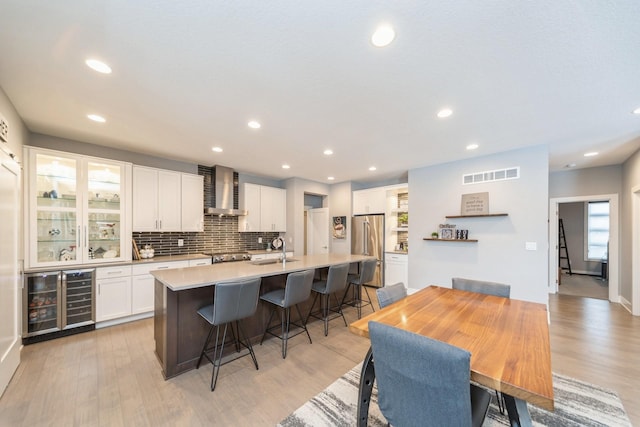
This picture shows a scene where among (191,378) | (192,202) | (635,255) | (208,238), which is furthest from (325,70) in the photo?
(635,255)

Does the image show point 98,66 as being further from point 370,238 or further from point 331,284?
point 370,238

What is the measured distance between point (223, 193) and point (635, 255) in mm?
7158

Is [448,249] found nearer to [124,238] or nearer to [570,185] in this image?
[570,185]

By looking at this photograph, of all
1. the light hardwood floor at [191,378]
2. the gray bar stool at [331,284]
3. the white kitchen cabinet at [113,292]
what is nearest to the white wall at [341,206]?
the gray bar stool at [331,284]

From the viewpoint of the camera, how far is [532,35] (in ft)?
5.09

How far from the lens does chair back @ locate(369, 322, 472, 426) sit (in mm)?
1005

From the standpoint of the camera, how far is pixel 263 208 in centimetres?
569

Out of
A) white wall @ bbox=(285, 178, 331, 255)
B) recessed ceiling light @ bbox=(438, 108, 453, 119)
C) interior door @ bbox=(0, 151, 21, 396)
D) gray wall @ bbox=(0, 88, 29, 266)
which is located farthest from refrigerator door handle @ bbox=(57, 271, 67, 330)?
recessed ceiling light @ bbox=(438, 108, 453, 119)

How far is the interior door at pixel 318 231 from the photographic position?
657 cm

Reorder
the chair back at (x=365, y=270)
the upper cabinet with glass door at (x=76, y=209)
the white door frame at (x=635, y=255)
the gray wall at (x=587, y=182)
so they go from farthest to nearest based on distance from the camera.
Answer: the gray wall at (x=587, y=182) → the white door frame at (x=635, y=255) → the chair back at (x=365, y=270) → the upper cabinet with glass door at (x=76, y=209)

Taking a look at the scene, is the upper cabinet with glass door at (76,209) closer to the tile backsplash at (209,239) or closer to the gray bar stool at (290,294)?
the tile backsplash at (209,239)

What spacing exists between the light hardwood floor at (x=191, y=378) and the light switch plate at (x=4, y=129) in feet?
7.13

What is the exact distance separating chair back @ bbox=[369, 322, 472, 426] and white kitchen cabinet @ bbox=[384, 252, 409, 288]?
165 inches

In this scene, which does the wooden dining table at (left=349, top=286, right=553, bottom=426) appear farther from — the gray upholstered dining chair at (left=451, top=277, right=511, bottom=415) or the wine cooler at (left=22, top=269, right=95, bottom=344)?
the wine cooler at (left=22, top=269, right=95, bottom=344)
